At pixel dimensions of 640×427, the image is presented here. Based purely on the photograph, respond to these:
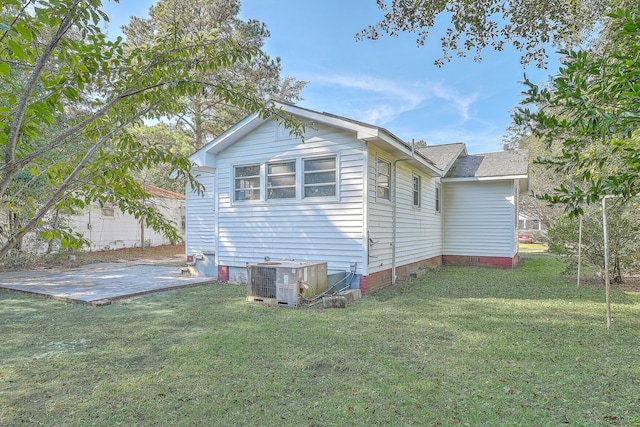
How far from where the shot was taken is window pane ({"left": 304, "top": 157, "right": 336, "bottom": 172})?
813cm


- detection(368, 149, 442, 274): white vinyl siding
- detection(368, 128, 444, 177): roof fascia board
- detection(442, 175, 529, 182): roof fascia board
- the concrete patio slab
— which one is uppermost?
detection(368, 128, 444, 177): roof fascia board

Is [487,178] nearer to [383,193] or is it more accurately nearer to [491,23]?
[383,193]

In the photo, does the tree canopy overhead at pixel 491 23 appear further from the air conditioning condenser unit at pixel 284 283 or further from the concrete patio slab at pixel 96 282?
the concrete patio slab at pixel 96 282

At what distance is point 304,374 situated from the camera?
12.0 feet

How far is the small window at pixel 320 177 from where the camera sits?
8125 millimetres


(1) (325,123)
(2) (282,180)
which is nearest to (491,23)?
(1) (325,123)

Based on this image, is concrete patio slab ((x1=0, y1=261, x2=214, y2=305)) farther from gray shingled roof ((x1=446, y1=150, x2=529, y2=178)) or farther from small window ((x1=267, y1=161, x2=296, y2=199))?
gray shingled roof ((x1=446, y1=150, x2=529, y2=178))

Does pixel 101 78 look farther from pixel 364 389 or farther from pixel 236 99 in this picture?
pixel 364 389

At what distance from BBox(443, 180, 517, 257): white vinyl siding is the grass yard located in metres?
5.45

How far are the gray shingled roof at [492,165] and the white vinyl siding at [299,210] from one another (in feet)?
A: 21.0

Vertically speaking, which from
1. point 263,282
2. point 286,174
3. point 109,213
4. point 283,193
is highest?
point 286,174

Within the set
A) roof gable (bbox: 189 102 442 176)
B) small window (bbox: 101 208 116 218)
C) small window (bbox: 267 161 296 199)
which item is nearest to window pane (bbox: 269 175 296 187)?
small window (bbox: 267 161 296 199)

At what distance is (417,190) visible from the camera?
429 inches

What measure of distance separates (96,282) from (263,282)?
5324mm
